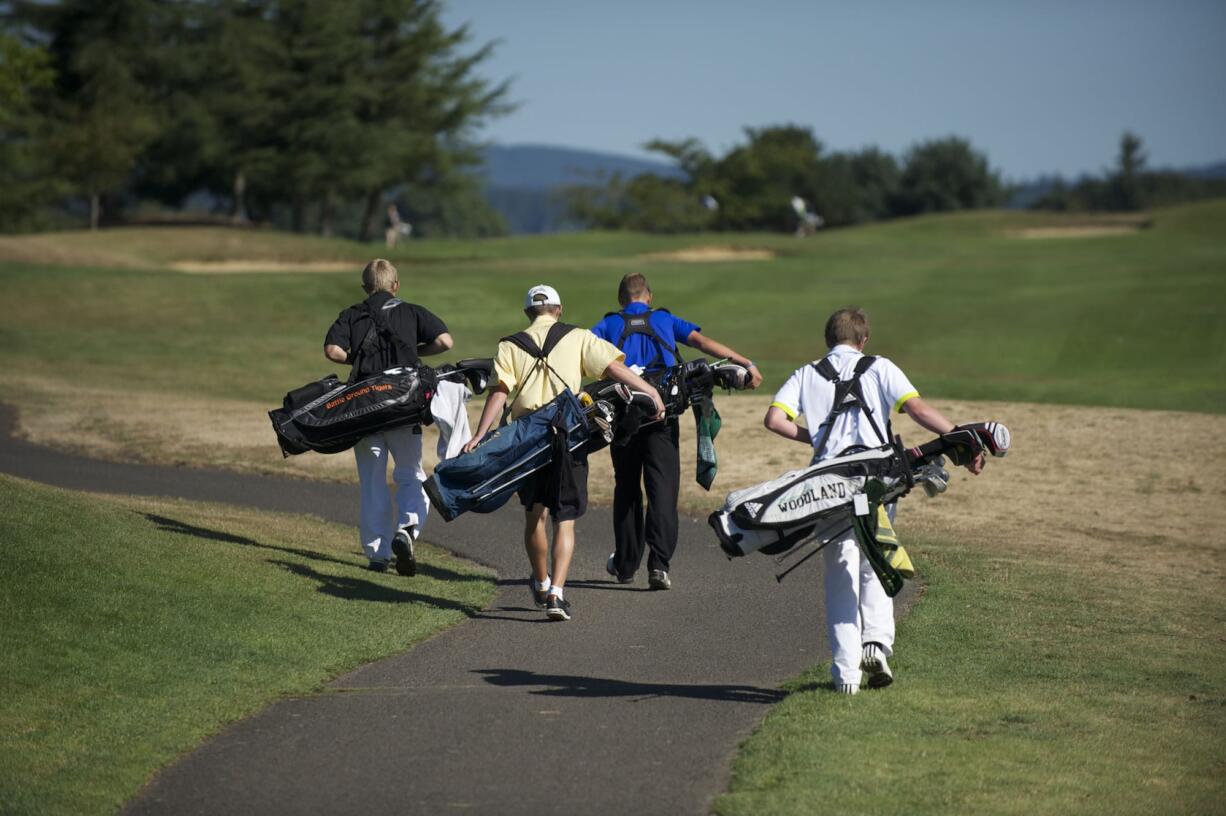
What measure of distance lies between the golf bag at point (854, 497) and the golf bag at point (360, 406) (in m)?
3.50

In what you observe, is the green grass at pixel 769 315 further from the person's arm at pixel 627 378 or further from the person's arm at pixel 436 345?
the person's arm at pixel 627 378

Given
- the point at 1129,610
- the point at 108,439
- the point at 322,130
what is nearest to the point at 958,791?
the point at 1129,610

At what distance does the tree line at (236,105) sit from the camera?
67.2 meters

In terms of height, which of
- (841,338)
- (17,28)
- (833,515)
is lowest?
(833,515)

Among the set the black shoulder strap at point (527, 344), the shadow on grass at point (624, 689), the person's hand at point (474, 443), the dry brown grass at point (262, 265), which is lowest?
the shadow on grass at point (624, 689)

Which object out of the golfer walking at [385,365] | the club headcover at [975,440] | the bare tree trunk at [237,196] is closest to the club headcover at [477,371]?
the golfer walking at [385,365]

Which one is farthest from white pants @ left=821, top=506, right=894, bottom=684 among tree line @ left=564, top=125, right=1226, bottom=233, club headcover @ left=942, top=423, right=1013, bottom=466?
tree line @ left=564, top=125, right=1226, bottom=233

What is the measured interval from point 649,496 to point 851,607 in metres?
3.54

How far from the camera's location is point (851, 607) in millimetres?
7895

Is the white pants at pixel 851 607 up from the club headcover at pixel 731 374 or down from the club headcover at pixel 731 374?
down

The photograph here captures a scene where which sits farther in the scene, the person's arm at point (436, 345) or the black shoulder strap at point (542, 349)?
the person's arm at point (436, 345)

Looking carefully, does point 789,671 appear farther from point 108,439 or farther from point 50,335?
point 50,335

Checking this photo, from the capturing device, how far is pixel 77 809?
6113 mm

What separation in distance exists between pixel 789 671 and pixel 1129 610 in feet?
11.4
